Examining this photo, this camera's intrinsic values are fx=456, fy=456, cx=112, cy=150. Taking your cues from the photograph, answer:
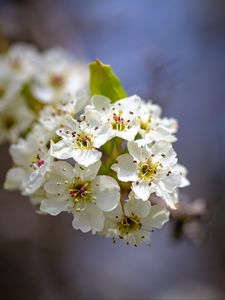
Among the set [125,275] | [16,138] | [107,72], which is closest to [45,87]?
[16,138]

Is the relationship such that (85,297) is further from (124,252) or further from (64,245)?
(124,252)

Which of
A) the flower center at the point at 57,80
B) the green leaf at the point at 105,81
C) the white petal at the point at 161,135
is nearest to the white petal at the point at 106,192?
the white petal at the point at 161,135

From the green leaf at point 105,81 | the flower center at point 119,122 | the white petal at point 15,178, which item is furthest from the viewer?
the white petal at point 15,178

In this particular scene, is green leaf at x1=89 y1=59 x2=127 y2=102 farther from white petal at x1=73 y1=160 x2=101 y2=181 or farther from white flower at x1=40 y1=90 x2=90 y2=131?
white petal at x1=73 y1=160 x2=101 y2=181

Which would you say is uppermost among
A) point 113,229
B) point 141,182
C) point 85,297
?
point 85,297

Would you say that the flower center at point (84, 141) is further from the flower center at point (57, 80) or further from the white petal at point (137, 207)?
the flower center at point (57, 80)

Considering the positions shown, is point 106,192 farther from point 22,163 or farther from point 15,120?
point 15,120

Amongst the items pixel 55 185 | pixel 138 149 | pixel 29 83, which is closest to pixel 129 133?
pixel 138 149
